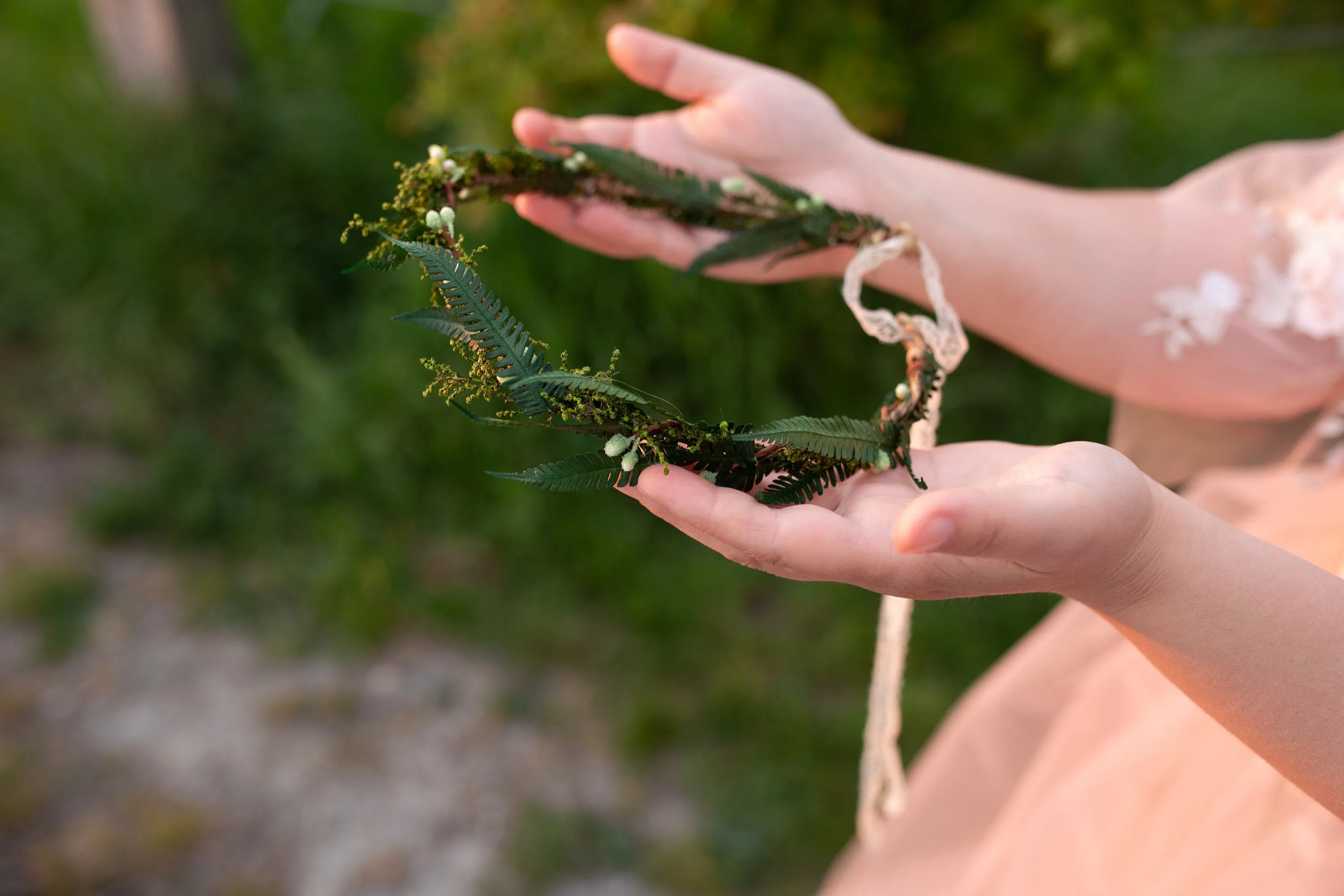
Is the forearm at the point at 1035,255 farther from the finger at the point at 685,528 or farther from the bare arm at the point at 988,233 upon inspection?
the finger at the point at 685,528

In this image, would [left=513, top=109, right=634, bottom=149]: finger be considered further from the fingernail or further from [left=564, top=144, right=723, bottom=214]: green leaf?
the fingernail

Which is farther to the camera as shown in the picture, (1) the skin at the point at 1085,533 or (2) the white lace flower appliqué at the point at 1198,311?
(2) the white lace flower appliqué at the point at 1198,311

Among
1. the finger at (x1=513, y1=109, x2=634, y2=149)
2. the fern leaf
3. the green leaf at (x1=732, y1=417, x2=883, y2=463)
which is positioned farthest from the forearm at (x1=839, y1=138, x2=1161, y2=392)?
the green leaf at (x1=732, y1=417, x2=883, y2=463)

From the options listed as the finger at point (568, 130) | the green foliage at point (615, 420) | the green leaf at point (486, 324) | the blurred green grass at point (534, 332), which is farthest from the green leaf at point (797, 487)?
the blurred green grass at point (534, 332)

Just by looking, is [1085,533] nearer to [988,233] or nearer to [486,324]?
[486,324]

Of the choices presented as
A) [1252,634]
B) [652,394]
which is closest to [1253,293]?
[1252,634]

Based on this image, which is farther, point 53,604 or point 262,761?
point 53,604

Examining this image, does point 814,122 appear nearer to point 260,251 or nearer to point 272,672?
point 272,672
